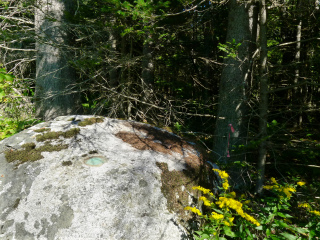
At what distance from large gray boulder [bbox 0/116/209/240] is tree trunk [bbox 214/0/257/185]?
76.6 inches

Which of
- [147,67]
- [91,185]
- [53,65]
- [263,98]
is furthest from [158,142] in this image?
[53,65]

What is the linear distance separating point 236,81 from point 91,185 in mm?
3595

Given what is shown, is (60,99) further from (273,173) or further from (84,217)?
(273,173)

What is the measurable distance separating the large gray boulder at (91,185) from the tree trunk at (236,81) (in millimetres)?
1945

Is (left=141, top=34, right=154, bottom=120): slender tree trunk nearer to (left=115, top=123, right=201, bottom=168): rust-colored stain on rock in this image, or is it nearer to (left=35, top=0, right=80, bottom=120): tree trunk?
(left=35, top=0, right=80, bottom=120): tree trunk

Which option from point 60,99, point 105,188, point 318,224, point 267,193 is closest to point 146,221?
point 105,188

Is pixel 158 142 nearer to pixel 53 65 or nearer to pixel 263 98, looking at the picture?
pixel 263 98

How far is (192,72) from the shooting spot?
668cm

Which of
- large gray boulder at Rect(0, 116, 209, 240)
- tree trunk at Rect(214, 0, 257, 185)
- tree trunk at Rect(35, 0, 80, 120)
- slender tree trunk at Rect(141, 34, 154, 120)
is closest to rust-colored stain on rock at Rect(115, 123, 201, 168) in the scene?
large gray boulder at Rect(0, 116, 209, 240)

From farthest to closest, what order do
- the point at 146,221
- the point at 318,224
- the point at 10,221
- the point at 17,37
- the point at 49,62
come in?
1. the point at 49,62
2. the point at 17,37
3. the point at 318,224
4. the point at 146,221
5. the point at 10,221

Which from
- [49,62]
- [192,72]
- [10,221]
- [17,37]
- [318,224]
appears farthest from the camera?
[192,72]

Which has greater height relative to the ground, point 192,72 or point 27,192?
point 192,72

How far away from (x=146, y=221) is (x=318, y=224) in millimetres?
1584

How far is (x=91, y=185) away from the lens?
2.07m
